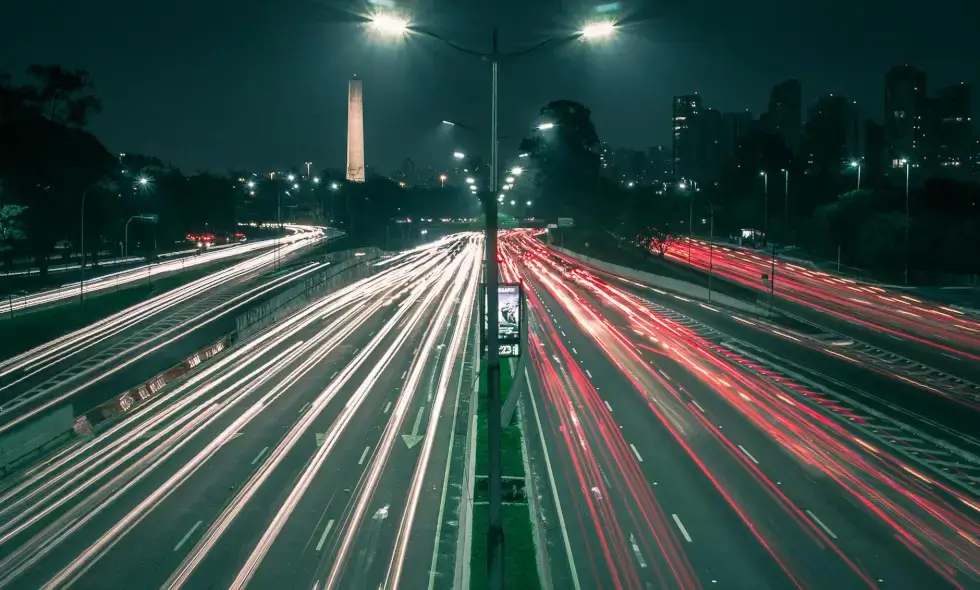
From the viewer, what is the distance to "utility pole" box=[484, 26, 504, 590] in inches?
502

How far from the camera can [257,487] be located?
21.1 metres

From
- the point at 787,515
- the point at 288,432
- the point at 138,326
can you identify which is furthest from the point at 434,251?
the point at 787,515

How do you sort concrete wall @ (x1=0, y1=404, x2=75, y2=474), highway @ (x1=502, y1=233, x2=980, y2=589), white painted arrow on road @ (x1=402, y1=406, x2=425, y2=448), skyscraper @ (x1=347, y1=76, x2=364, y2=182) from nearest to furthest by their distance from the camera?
highway @ (x1=502, y1=233, x2=980, y2=589)
concrete wall @ (x1=0, y1=404, x2=75, y2=474)
white painted arrow on road @ (x1=402, y1=406, x2=425, y2=448)
skyscraper @ (x1=347, y1=76, x2=364, y2=182)

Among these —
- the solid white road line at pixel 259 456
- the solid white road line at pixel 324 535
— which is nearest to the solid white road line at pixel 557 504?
the solid white road line at pixel 324 535

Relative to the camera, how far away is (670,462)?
23.4 metres

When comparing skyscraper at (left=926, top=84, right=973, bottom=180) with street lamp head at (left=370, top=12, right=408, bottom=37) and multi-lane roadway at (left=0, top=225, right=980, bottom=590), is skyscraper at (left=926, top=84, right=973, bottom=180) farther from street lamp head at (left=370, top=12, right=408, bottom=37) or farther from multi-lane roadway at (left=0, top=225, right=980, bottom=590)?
street lamp head at (left=370, top=12, right=408, bottom=37)

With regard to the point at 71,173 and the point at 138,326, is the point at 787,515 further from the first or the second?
the point at 71,173

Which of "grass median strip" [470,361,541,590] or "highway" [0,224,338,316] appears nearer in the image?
"grass median strip" [470,361,541,590]

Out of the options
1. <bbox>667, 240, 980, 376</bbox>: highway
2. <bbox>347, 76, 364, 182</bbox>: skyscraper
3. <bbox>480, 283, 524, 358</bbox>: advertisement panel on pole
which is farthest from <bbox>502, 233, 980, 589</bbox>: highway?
<bbox>347, 76, 364, 182</bbox>: skyscraper

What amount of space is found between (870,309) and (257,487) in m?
44.7

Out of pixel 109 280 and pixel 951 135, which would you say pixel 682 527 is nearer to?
pixel 109 280

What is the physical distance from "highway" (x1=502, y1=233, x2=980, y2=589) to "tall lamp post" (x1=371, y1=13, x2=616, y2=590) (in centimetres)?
341

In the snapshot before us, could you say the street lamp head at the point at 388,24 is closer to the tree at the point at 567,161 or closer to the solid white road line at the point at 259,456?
the solid white road line at the point at 259,456

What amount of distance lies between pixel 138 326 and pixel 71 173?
2790cm
